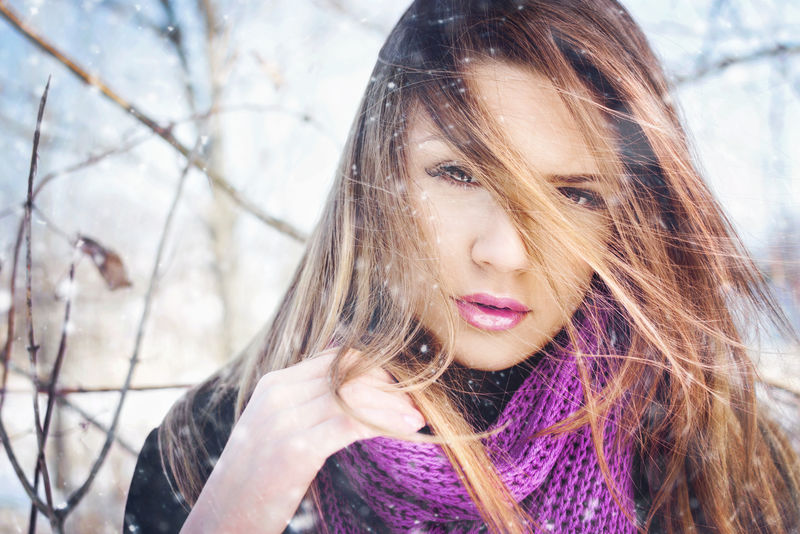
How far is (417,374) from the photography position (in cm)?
57

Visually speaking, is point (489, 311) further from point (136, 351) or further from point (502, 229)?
point (136, 351)

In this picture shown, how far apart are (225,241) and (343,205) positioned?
27cm

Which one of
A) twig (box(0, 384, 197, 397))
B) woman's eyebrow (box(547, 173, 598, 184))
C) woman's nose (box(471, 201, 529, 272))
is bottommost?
woman's nose (box(471, 201, 529, 272))

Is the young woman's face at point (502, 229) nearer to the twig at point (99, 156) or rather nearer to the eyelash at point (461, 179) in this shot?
the eyelash at point (461, 179)

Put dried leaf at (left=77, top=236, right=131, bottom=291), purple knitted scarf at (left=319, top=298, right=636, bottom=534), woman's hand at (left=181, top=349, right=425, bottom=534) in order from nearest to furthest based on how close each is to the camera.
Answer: woman's hand at (left=181, top=349, right=425, bottom=534), purple knitted scarf at (left=319, top=298, right=636, bottom=534), dried leaf at (left=77, top=236, right=131, bottom=291)

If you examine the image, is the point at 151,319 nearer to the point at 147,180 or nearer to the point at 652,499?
the point at 147,180

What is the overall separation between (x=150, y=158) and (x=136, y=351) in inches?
12.7

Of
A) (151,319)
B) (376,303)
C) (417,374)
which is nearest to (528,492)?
(417,374)

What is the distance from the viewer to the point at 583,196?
0.57m

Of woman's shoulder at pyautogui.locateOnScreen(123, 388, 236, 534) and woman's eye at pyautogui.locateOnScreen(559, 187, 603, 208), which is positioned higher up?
woman's eye at pyautogui.locateOnScreen(559, 187, 603, 208)

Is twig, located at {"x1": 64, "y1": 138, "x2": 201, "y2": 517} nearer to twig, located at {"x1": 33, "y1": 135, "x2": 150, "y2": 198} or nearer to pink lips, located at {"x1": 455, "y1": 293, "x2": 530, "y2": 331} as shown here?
twig, located at {"x1": 33, "y1": 135, "x2": 150, "y2": 198}

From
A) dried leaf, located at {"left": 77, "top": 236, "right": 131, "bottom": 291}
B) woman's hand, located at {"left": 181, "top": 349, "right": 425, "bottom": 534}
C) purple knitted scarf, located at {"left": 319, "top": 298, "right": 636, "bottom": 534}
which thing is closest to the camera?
woman's hand, located at {"left": 181, "top": 349, "right": 425, "bottom": 534}

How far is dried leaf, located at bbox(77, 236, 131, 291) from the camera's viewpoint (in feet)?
2.28

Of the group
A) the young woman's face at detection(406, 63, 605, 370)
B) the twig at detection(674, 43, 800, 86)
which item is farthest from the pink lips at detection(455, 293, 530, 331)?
the twig at detection(674, 43, 800, 86)
